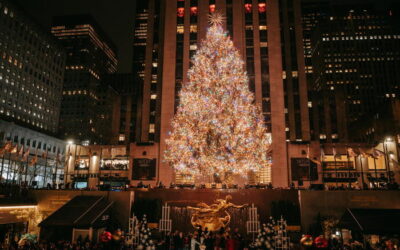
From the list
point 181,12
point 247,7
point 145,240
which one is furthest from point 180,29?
point 145,240

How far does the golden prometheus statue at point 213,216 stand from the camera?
27.5 meters

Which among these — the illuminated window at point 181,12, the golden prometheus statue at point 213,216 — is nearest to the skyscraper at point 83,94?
the illuminated window at point 181,12

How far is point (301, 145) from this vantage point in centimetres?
4791

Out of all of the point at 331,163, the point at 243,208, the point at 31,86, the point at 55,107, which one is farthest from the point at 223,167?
the point at 55,107

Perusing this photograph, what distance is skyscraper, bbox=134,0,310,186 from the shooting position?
167 feet

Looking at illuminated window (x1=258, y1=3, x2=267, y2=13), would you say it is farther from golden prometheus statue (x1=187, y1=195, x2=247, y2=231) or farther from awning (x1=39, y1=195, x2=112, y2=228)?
awning (x1=39, y1=195, x2=112, y2=228)

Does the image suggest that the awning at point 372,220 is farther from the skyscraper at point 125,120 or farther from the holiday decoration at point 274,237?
the skyscraper at point 125,120

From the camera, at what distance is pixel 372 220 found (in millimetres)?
24109

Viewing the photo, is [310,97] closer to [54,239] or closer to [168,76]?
[168,76]

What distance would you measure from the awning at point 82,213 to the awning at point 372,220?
19771mm

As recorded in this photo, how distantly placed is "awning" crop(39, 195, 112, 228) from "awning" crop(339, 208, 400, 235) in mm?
19771

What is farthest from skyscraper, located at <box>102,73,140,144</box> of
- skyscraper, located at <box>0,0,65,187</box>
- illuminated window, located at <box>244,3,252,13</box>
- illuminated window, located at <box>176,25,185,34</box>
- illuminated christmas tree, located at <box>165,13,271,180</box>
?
illuminated christmas tree, located at <box>165,13,271,180</box>

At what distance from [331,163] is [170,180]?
28.2m

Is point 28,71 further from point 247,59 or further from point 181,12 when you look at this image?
point 247,59
